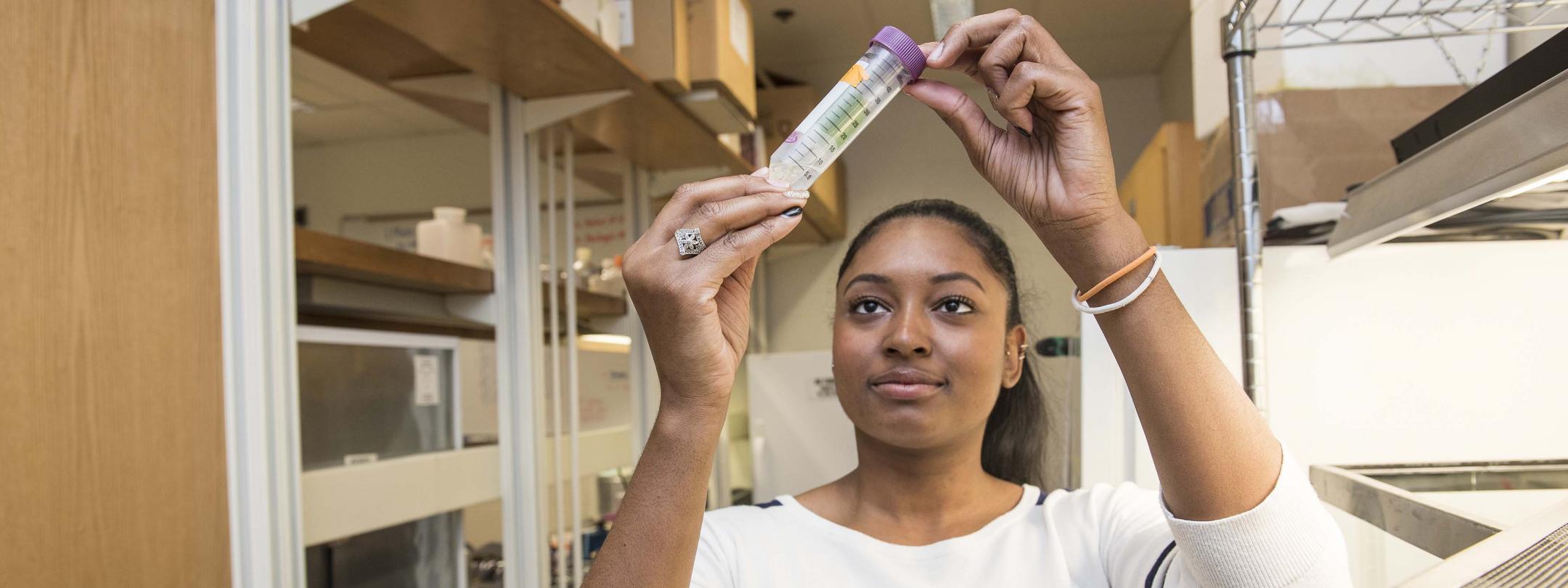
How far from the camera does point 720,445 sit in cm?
312

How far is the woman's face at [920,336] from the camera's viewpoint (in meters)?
1.02

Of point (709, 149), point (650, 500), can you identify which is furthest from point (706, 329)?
point (709, 149)

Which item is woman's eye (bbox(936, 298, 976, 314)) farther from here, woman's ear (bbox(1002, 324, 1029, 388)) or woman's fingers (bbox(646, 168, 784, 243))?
woman's fingers (bbox(646, 168, 784, 243))

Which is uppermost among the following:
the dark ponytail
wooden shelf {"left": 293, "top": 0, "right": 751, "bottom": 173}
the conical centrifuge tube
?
wooden shelf {"left": 293, "top": 0, "right": 751, "bottom": 173}

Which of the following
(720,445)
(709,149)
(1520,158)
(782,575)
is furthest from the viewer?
(720,445)

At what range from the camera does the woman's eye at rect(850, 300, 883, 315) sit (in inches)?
42.9

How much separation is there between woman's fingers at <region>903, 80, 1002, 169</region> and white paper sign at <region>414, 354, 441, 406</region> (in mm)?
1201

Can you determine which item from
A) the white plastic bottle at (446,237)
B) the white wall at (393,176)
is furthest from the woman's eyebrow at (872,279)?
the white wall at (393,176)

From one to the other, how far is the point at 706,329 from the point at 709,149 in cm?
179

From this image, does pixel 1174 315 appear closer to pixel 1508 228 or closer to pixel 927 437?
pixel 927 437

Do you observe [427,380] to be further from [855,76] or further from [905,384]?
[855,76]

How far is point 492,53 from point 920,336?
38.2 inches

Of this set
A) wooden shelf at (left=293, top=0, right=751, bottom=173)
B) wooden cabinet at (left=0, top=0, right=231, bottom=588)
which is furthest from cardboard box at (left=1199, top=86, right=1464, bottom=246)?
wooden cabinet at (left=0, top=0, right=231, bottom=588)

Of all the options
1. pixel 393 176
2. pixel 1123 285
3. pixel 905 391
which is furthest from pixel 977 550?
pixel 393 176
